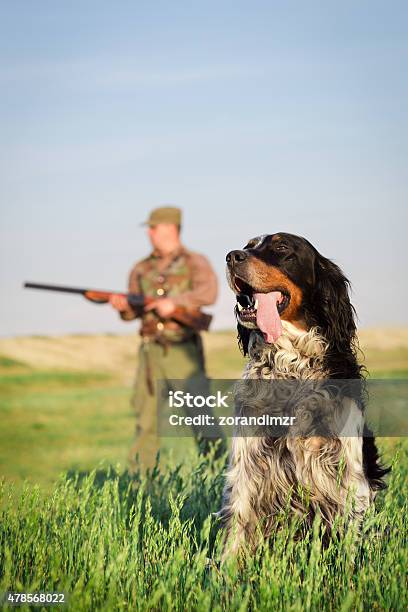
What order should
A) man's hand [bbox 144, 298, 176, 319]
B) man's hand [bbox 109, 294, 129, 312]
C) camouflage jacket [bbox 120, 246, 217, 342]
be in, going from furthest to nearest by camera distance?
man's hand [bbox 109, 294, 129, 312] → camouflage jacket [bbox 120, 246, 217, 342] → man's hand [bbox 144, 298, 176, 319]

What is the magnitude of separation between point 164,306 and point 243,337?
14.8 ft

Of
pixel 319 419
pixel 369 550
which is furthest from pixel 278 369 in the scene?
pixel 369 550

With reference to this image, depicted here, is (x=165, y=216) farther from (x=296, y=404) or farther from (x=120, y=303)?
(x=296, y=404)

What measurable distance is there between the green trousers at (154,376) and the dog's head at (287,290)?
14.8 ft

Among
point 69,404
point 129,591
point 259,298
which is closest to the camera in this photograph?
point 129,591

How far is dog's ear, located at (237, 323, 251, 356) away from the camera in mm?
5398

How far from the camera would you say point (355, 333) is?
5395 millimetres

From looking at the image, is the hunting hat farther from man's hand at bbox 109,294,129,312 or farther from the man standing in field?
man's hand at bbox 109,294,129,312

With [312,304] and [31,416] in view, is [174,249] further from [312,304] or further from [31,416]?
[31,416]

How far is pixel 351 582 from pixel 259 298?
60.8 inches

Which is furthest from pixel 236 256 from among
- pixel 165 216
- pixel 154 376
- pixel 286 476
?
pixel 165 216

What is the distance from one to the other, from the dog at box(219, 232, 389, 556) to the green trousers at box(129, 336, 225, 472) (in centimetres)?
467

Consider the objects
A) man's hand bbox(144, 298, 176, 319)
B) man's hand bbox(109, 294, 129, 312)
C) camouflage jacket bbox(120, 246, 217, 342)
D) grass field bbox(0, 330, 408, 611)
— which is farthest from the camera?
man's hand bbox(109, 294, 129, 312)

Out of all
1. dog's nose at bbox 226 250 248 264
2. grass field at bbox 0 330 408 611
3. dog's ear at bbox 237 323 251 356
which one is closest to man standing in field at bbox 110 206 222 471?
grass field at bbox 0 330 408 611
